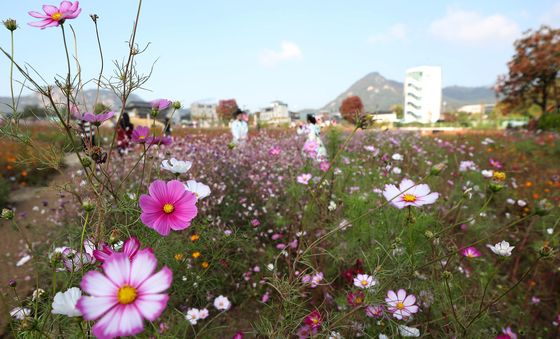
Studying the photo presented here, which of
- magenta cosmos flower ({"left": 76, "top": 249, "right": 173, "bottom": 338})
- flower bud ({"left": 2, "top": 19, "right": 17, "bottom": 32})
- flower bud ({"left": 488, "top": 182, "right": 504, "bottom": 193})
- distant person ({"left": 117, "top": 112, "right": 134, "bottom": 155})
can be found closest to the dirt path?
distant person ({"left": 117, "top": 112, "right": 134, "bottom": 155})

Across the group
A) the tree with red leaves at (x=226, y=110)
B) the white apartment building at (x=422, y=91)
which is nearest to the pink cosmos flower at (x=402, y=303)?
the tree with red leaves at (x=226, y=110)

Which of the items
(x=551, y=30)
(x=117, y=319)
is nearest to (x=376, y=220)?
(x=117, y=319)

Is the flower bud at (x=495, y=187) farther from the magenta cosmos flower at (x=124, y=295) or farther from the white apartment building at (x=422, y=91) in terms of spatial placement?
the white apartment building at (x=422, y=91)

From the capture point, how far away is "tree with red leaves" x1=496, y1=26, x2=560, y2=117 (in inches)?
716

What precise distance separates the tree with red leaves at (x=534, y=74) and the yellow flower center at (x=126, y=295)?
77.5 feet

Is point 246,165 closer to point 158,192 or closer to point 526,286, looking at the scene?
point 526,286

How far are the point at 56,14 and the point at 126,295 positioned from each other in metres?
0.71

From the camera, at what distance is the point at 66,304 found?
52cm

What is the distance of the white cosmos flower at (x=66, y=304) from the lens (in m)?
0.51

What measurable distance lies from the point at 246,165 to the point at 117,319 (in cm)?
374

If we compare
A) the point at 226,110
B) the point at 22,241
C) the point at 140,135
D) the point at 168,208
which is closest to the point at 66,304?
the point at 168,208

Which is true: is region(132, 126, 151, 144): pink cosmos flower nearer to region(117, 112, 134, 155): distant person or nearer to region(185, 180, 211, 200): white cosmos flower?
region(185, 180, 211, 200): white cosmos flower

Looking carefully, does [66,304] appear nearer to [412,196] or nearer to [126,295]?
[126,295]

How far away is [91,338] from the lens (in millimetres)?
635
